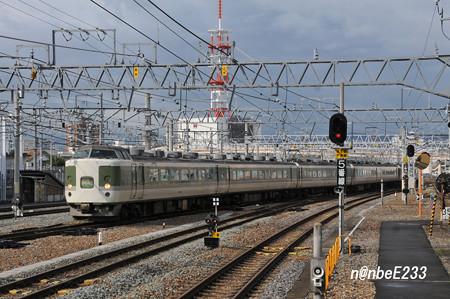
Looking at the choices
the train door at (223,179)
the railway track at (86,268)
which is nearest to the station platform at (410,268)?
the railway track at (86,268)

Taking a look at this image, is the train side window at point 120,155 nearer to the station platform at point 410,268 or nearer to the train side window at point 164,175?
the train side window at point 164,175

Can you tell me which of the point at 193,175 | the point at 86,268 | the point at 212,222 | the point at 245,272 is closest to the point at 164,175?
the point at 193,175

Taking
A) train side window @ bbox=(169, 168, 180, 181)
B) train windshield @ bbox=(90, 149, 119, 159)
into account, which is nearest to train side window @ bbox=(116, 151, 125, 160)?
train windshield @ bbox=(90, 149, 119, 159)

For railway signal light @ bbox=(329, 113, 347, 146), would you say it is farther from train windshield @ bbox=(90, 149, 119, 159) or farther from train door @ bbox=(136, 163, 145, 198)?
train door @ bbox=(136, 163, 145, 198)

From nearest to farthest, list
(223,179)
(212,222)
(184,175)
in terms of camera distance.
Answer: (212,222) < (184,175) < (223,179)

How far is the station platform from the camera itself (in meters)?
10.8

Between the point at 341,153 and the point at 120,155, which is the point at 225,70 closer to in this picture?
the point at 120,155

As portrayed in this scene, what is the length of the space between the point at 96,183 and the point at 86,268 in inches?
369

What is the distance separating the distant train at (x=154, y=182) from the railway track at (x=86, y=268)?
4811 mm

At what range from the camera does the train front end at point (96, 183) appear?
22.6m

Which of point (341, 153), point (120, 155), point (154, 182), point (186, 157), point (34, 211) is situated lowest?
point (34, 211)

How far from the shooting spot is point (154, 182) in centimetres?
2553

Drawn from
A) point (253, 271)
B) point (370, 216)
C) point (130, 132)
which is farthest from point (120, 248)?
point (130, 132)

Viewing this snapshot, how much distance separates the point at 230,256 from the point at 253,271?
203 centimetres
